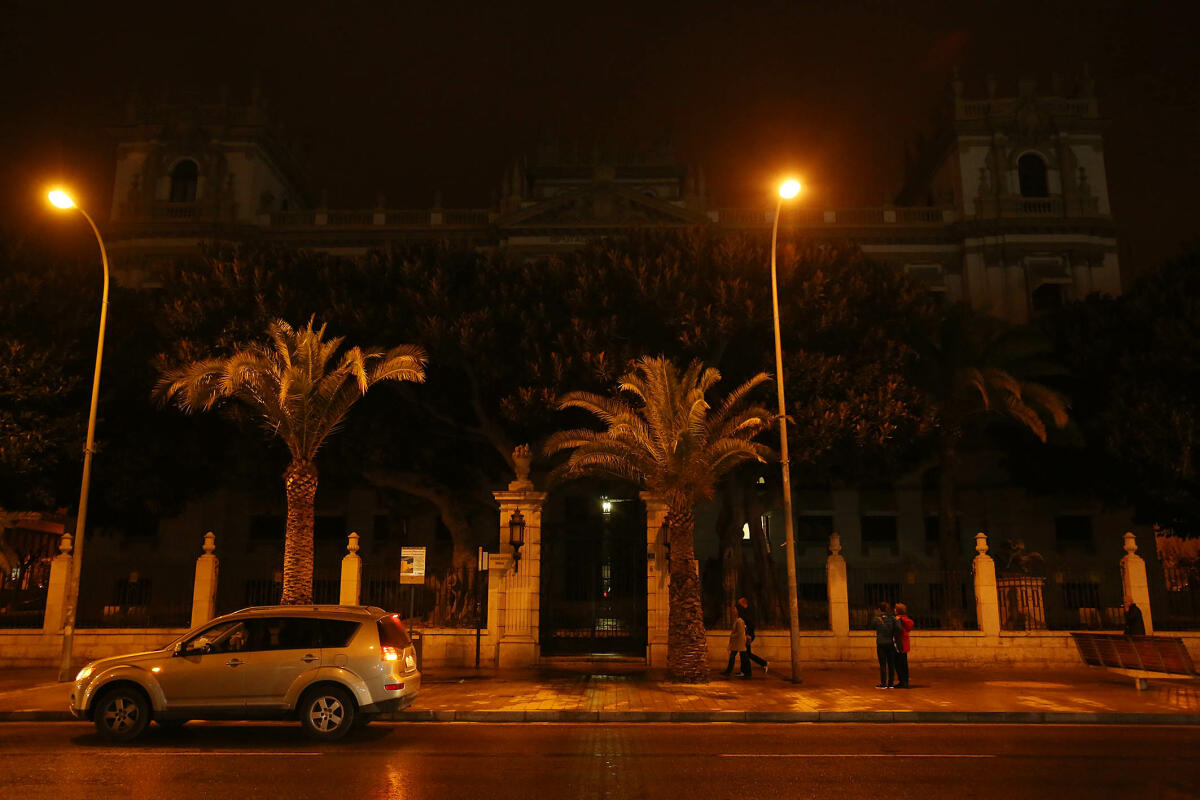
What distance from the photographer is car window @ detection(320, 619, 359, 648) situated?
11.0 m

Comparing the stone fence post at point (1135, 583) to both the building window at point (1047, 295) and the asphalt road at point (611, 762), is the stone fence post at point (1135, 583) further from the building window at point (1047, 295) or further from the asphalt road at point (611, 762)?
the building window at point (1047, 295)

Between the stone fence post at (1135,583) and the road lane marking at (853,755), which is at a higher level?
the stone fence post at (1135,583)

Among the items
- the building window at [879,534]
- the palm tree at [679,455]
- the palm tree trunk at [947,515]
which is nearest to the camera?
the palm tree at [679,455]

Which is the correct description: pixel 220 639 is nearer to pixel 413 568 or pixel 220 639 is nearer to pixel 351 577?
pixel 413 568

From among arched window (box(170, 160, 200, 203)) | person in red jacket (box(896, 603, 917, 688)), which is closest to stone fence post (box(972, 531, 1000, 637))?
person in red jacket (box(896, 603, 917, 688))

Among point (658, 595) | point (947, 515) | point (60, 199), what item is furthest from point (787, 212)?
point (60, 199)

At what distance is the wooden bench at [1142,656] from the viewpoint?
50.7 ft

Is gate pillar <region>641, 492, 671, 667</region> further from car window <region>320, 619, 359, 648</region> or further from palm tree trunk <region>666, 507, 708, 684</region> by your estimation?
car window <region>320, 619, 359, 648</region>

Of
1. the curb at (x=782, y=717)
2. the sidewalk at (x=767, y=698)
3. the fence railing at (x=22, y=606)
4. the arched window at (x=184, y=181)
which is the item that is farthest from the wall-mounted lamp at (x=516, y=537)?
the arched window at (x=184, y=181)

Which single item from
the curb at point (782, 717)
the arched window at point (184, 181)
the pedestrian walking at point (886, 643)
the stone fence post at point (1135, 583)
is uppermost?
the arched window at point (184, 181)

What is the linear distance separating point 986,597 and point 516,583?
1098 cm

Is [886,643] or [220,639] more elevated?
[220,639]

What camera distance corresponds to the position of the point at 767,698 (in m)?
14.4

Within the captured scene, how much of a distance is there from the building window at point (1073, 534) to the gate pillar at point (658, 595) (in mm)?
25609
